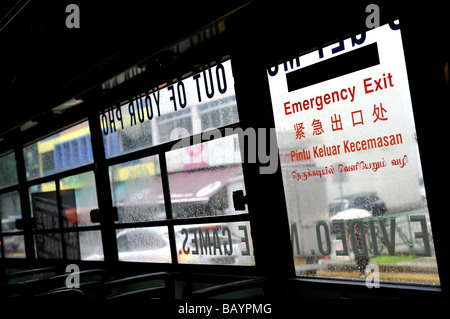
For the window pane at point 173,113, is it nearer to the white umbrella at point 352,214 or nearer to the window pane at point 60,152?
the window pane at point 60,152

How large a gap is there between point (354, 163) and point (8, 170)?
195 inches

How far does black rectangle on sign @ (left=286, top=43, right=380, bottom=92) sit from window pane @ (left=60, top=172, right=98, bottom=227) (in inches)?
95.6

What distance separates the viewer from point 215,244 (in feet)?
10.5

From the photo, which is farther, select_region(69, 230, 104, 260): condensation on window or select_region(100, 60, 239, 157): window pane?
select_region(69, 230, 104, 260): condensation on window

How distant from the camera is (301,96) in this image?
100 inches

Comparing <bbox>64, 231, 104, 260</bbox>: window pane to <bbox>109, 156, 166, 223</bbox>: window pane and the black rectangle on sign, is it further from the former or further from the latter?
the black rectangle on sign

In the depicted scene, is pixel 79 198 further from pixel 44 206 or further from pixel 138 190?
pixel 138 190

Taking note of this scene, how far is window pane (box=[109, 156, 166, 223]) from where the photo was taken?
3590 millimetres

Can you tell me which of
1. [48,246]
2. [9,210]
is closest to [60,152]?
[48,246]

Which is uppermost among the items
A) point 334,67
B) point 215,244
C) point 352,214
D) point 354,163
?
point 334,67

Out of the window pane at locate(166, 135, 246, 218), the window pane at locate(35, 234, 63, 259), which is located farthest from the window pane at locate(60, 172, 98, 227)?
the window pane at locate(166, 135, 246, 218)

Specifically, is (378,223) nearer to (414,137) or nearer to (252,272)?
(414,137)

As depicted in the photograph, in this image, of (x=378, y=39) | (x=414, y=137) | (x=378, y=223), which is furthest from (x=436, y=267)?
(x=378, y=39)

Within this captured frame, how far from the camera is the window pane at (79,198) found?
14.4 feet
